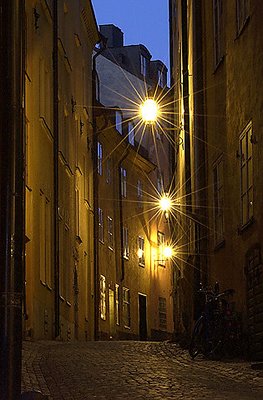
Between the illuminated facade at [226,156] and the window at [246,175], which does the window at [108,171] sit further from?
the window at [246,175]

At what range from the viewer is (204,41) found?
20.6 metres

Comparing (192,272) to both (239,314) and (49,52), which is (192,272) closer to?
(239,314)

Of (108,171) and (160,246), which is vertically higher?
(108,171)

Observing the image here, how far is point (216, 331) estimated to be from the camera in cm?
1495

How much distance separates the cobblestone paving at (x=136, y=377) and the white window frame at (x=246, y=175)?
→ 238 cm

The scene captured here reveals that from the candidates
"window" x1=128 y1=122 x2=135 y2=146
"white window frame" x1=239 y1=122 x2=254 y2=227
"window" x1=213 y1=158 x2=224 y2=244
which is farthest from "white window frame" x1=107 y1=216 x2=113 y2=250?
"white window frame" x1=239 y1=122 x2=254 y2=227

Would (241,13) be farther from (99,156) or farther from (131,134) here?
(131,134)

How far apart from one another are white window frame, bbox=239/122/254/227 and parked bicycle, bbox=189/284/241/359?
4.28 feet

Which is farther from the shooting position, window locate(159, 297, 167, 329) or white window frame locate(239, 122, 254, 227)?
window locate(159, 297, 167, 329)

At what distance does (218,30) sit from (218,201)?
340cm

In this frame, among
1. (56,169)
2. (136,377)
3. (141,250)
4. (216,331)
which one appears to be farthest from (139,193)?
(136,377)

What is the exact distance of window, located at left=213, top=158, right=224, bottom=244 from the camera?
18156 millimetres

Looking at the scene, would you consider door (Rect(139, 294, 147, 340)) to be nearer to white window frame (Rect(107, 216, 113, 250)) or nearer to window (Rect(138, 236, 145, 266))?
window (Rect(138, 236, 145, 266))

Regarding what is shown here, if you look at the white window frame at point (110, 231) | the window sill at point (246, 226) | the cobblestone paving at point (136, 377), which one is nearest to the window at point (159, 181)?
the white window frame at point (110, 231)
